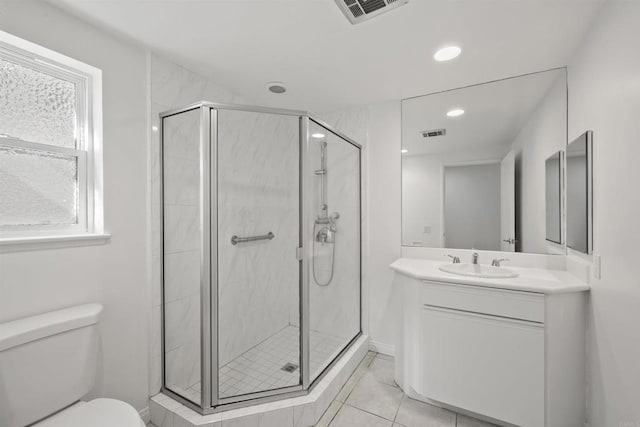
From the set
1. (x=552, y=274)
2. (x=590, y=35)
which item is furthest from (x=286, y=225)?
(x=590, y=35)

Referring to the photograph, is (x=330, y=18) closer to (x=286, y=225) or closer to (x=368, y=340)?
(x=286, y=225)

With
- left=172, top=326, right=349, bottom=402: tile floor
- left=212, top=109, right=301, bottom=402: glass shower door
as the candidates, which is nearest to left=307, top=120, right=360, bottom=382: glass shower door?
left=172, top=326, right=349, bottom=402: tile floor

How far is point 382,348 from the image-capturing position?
2.58 meters

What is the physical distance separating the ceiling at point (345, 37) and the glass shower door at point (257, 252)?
453 mm

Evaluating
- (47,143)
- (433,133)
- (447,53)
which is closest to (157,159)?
(47,143)

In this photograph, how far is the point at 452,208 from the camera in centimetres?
229

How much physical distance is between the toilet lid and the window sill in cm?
73

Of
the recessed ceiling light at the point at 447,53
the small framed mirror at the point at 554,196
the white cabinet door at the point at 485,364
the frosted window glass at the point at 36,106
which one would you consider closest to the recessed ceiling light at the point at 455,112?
the recessed ceiling light at the point at 447,53

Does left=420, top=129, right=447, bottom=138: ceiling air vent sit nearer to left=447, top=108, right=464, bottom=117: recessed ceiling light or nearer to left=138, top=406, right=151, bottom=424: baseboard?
left=447, top=108, right=464, bottom=117: recessed ceiling light

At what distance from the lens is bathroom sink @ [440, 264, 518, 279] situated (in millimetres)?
1818

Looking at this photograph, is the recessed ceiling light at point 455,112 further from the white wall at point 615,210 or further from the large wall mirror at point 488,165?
the white wall at point 615,210

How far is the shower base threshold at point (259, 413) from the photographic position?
151 cm

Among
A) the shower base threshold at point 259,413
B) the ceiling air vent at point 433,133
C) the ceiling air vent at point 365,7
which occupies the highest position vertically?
the ceiling air vent at point 365,7

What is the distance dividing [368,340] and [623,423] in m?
1.68
